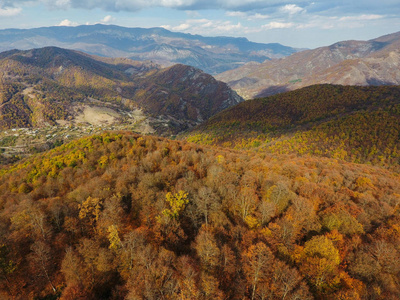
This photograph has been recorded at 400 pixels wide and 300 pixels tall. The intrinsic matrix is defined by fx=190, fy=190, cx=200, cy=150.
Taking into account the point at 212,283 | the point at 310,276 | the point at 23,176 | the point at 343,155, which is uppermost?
the point at 212,283

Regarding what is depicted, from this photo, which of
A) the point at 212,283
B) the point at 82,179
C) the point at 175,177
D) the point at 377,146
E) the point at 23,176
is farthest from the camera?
the point at 377,146

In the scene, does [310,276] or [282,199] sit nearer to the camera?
[310,276]

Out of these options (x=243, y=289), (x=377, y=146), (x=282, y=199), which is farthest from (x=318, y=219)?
(x=377, y=146)

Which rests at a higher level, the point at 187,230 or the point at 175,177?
the point at 175,177

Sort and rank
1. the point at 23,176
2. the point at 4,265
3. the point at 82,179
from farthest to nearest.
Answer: the point at 23,176
the point at 82,179
the point at 4,265

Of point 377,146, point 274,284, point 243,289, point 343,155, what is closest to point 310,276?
point 274,284

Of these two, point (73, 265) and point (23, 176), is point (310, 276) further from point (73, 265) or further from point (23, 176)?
point (23, 176)
